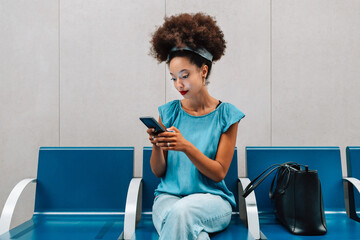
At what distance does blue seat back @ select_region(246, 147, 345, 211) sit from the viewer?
6.90ft

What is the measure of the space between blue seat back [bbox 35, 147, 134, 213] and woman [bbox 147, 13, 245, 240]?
449 millimetres

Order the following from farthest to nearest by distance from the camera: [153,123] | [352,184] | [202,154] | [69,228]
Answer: [352,184] < [69,228] < [202,154] < [153,123]

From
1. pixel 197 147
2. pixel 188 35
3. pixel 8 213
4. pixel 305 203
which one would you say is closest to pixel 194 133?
pixel 197 147

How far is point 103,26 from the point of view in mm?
2652

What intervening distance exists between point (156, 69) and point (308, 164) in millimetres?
1435

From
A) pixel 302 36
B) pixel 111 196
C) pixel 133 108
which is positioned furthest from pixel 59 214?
pixel 302 36

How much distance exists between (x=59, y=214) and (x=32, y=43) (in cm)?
151

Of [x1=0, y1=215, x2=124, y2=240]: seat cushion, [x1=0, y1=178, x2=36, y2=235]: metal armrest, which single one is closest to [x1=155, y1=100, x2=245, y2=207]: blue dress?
[x1=0, y1=215, x2=124, y2=240]: seat cushion

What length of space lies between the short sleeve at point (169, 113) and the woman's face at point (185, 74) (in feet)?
0.64

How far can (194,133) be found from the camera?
5.82 feet

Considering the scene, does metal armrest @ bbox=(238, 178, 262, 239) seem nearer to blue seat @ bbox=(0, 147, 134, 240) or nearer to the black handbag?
the black handbag

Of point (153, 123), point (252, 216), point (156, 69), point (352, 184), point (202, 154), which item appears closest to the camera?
point (153, 123)

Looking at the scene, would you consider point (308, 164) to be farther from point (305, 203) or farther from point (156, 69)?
point (156, 69)

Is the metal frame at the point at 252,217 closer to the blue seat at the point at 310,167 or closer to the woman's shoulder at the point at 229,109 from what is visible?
the blue seat at the point at 310,167
